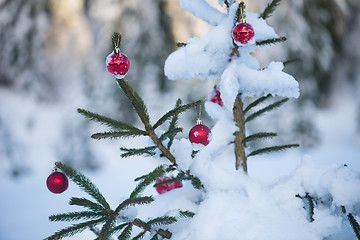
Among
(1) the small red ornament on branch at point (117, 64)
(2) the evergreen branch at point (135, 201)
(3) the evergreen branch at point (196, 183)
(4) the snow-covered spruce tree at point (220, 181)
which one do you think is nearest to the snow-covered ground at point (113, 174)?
(4) the snow-covered spruce tree at point (220, 181)

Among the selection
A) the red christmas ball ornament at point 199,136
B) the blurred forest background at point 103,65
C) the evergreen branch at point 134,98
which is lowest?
the red christmas ball ornament at point 199,136

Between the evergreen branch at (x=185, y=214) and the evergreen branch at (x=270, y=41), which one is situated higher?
the evergreen branch at (x=270, y=41)

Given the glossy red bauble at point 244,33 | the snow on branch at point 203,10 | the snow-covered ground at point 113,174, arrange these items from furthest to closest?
1. the snow-covered ground at point 113,174
2. the snow on branch at point 203,10
3. the glossy red bauble at point 244,33

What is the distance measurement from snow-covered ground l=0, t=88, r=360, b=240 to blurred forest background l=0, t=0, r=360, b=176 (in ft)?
0.48

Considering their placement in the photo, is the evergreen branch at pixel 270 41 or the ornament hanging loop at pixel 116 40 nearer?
the ornament hanging loop at pixel 116 40

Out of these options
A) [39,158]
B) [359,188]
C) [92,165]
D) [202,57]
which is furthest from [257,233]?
[39,158]

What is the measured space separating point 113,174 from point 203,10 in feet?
8.90

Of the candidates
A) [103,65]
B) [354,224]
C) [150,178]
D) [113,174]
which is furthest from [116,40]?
[103,65]

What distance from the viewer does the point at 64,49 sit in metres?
3.88

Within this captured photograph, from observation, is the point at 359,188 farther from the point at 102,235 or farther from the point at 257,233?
the point at 102,235

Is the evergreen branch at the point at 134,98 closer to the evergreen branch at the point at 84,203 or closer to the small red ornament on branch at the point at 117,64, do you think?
the small red ornament on branch at the point at 117,64

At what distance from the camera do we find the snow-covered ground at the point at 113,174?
1.98 m

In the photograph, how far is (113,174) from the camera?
10.2ft

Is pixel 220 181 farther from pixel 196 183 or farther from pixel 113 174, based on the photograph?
pixel 113 174
